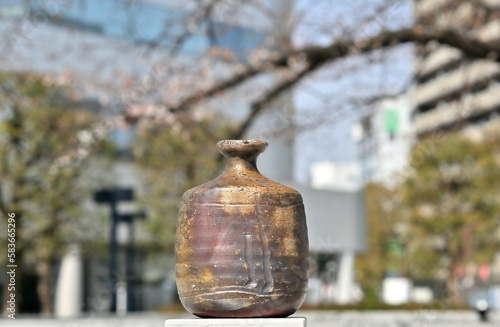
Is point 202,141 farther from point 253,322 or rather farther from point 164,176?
point 253,322

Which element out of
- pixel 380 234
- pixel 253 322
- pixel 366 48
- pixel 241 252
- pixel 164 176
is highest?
pixel 164 176

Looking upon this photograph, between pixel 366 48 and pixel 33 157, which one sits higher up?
pixel 33 157

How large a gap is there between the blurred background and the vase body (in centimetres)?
552

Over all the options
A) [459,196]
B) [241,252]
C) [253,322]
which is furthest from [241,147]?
[459,196]

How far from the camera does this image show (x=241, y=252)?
4824 mm

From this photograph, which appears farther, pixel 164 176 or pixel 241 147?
pixel 164 176

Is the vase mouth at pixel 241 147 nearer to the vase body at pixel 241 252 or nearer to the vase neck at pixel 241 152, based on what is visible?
the vase neck at pixel 241 152

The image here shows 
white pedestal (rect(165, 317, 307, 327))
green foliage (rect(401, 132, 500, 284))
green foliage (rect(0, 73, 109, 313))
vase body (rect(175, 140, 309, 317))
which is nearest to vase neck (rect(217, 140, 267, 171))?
vase body (rect(175, 140, 309, 317))

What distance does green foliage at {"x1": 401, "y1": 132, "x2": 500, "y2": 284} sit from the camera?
36781 millimetres

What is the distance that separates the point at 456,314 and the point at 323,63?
21.1 ft

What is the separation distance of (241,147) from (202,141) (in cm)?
1960

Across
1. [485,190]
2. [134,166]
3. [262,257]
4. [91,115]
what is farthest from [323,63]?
[485,190]

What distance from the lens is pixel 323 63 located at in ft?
34.4

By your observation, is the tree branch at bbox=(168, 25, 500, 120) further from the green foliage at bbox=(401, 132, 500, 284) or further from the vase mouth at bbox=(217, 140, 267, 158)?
the green foliage at bbox=(401, 132, 500, 284)
